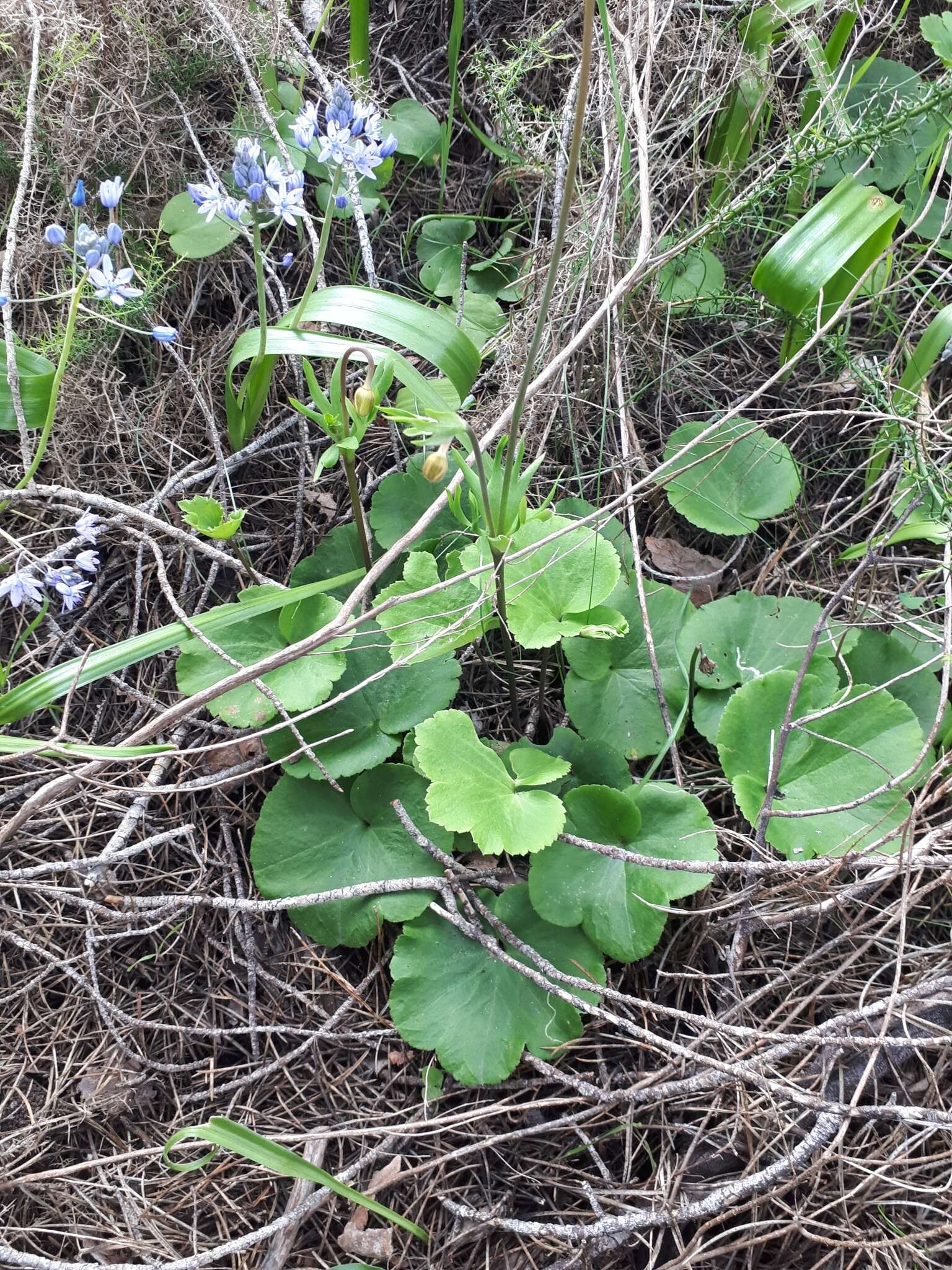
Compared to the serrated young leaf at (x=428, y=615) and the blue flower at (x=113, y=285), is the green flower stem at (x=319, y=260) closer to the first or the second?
the blue flower at (x=113, y=285)

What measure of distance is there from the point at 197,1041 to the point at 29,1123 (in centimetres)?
31

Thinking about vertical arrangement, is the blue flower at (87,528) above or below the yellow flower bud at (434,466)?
below

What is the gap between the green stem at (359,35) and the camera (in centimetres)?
197

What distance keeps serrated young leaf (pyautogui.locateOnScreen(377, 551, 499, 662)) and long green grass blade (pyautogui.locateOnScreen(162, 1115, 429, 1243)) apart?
2.57 ft

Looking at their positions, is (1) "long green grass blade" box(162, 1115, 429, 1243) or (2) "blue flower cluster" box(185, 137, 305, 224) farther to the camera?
(2) "blue flower cluster" box(185, 137, 305, 224)

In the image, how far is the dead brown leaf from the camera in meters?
1.90

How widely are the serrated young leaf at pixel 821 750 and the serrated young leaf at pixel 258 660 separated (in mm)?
752

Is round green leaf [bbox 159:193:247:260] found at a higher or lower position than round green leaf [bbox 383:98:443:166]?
lower

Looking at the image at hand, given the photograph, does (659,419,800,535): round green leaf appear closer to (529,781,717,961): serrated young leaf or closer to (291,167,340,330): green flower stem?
(529,781,717,961): serrated young leaf

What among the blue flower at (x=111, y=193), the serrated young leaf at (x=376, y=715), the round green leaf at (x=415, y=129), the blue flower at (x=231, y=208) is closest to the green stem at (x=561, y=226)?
the serrated young leaf at (x=376, y=715)

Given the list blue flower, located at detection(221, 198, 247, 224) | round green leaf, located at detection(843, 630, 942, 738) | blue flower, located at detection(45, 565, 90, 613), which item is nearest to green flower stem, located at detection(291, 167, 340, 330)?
blue flower, located at detection(221, 198, 247, 224)

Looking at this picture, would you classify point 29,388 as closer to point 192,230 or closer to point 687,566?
point 192,230

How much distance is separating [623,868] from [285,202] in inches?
53.2

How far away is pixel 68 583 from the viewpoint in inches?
65.6
